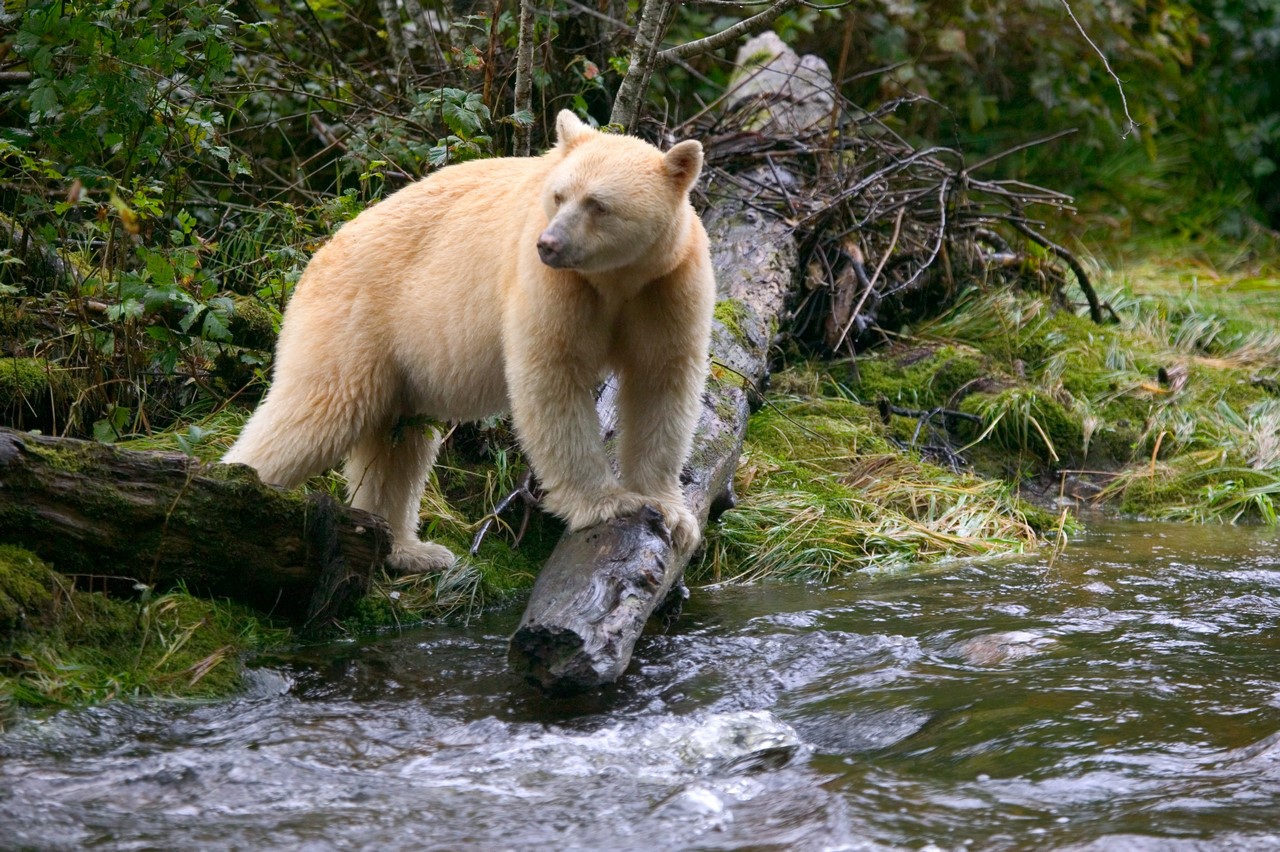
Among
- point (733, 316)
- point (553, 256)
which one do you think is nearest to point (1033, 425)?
point (733, 316)

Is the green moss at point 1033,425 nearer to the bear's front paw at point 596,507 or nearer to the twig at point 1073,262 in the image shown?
the twig at point 1073,262

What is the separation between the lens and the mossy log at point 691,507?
153 inches

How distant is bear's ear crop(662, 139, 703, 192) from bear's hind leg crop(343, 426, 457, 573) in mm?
1721

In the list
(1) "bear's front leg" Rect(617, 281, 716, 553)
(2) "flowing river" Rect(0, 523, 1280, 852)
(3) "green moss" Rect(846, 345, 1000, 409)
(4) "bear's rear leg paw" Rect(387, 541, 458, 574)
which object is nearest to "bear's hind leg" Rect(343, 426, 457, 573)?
(4) "bear's rear leg paw" Rect(387, 541, 458, 574)

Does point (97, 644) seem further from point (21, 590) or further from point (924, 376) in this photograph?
point (924, 376)

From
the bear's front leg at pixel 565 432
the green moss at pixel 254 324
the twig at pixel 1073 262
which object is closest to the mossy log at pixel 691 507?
the bear's front leg at pixel 565 432

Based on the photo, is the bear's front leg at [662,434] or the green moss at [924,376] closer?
the bear's front leg at [662,434]

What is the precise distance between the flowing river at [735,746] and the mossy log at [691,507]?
0.71 feet

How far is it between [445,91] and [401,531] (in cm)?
212

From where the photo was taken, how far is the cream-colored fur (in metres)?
4.46

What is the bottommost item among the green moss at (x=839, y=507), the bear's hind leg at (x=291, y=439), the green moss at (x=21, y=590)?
the green moss at (x=839, y=507)

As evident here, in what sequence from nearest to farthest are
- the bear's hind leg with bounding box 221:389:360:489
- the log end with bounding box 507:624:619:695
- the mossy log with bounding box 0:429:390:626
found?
the log end with bounding box 507:624:619:695, the mossy log with bounding box 0:429:390:626, the bear's hind leg with bounding box 221:389:360:489

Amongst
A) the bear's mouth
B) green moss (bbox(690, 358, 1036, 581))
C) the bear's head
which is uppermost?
the bear's head

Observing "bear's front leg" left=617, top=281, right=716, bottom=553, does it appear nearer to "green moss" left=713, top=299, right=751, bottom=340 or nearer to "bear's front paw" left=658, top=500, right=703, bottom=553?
"bear's front paw" left=658, top=500, right=703, bottom=553
